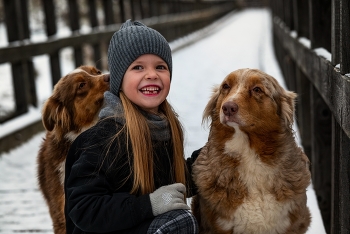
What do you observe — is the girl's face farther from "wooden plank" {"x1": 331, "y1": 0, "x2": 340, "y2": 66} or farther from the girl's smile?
"wooden plank" {"x1": 331, "y1": 0, "x2": 340, "y2": 66}

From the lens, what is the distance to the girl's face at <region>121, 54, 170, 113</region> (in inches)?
131

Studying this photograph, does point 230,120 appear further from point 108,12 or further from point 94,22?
point 108,12

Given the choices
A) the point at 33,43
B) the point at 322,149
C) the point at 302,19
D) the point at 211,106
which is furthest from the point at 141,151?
the point at 33,43

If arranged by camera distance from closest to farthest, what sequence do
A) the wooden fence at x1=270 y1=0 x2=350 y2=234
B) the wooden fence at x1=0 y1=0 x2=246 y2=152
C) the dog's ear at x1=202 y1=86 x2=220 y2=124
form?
the wooden fence at x1=270 y1=0 x2=350 y2=234 → the dog's ear at x1=202 y1=86 x2=220 y2=124 → the wooden fence at x1=0 y1=0 x2=246 y2=152

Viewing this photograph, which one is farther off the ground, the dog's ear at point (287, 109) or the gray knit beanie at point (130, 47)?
the gray knit beanie at point (130, 47)

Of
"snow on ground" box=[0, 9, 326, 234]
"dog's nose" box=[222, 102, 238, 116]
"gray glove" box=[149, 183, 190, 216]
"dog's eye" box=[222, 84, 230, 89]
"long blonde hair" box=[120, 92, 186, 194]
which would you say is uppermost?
"dog's eye" box=[222, 84, 230, 89]

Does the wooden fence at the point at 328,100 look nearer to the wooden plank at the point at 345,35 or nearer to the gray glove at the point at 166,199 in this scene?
the wooden plank at the point at 345,35

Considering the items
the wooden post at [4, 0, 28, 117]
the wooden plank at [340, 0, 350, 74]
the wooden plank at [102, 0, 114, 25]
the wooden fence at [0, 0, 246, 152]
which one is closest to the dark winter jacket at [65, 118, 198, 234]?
the wooden plank at [340, 0, 350, 74]

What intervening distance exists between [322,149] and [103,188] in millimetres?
2408

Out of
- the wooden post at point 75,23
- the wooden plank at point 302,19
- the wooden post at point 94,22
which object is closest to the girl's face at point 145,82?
the wooden plank at point 302,19

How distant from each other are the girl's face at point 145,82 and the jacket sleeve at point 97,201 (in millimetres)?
418

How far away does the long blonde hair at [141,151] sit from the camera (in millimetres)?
3146

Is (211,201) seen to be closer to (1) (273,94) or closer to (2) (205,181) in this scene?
(2) (205,181)

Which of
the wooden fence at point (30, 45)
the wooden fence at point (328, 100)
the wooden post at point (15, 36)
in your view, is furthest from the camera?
the wooden post at point (15, 36)
